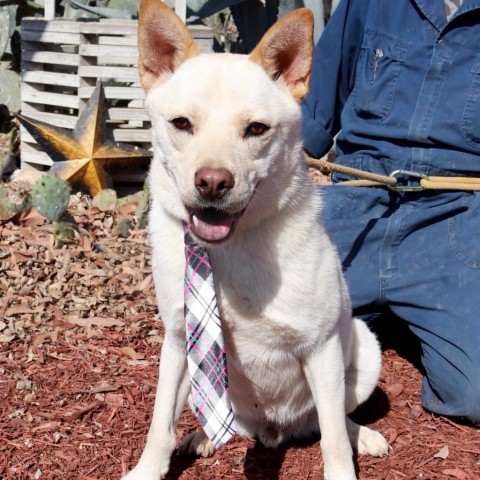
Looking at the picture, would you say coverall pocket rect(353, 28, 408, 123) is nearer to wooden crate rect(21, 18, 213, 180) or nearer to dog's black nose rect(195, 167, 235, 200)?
dog's black nose rect(195, 167, 235, 200)

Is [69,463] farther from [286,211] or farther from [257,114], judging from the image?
[257,114]

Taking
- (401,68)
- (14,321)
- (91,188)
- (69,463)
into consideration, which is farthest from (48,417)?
(91,188)

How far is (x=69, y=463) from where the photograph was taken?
2.66 metres

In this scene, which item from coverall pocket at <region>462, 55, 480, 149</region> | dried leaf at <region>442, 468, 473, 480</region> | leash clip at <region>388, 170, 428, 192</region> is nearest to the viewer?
dried leaf at <region>442, 468, 473, 480</region>

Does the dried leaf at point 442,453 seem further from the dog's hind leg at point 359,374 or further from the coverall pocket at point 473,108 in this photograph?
the coverall pocket at point 473,108

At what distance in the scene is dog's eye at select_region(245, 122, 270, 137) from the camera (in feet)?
7.30

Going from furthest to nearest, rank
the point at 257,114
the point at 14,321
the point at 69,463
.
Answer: the point at 14,321
the point at 69,463
the point at 257,114

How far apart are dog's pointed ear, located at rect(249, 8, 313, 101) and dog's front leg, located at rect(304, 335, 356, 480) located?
2.69 feet

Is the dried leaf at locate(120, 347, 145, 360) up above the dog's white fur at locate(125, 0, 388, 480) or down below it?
below

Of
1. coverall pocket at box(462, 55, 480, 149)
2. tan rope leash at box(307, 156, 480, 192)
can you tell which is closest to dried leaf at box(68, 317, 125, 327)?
tan rope leash at box(307, 156, 480, 192)

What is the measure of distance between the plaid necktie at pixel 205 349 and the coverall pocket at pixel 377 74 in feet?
4.45

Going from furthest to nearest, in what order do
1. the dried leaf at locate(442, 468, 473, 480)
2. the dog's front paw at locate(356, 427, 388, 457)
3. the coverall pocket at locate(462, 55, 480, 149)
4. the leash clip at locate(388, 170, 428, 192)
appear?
the leash clip at locate(388, 170, 428, 192)
the coverall pocket at locate(462, 55, 480, 149)
the dog's front paw at locate(356, 427, 388, 457)
the dried leaf at locate(442, 468, 473, 480)

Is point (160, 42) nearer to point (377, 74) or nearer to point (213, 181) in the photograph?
point (213, 181)

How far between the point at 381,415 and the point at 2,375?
5.20ft
